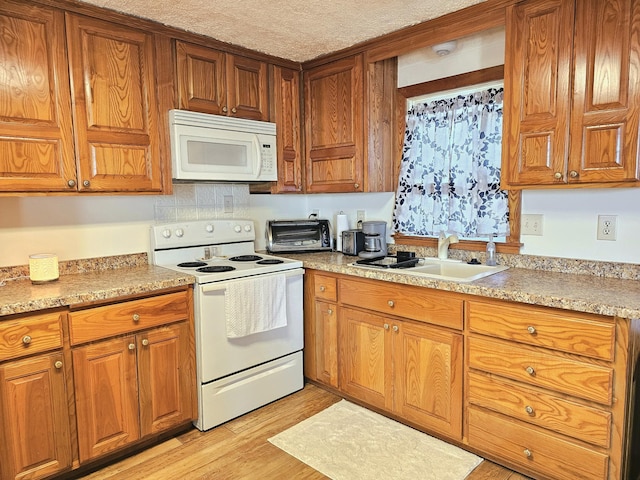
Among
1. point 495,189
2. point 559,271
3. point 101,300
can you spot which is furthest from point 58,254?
point 559,271

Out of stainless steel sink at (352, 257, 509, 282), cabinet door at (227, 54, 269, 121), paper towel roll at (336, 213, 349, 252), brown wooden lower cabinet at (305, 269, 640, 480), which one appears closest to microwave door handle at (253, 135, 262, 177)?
cabinet door at (227, 54, 269, 121)

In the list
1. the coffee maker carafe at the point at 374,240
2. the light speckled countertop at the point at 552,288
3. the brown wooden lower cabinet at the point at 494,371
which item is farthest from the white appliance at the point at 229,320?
the light speckled countertop at the point at 552,288

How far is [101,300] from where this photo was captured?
204 cm

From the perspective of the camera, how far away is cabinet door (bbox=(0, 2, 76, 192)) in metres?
1.97

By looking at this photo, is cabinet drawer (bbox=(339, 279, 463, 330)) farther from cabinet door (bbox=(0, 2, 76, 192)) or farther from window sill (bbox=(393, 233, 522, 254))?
cabinet door (bbox=(0, 2, 76, 192))

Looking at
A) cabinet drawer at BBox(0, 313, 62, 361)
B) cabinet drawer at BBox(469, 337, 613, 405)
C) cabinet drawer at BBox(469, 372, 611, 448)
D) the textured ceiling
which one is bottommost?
cabinet drawer at BBox(469, 372, 611, 448)

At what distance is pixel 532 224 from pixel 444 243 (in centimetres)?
52

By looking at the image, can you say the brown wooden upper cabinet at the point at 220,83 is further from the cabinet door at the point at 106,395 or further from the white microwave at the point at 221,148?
the cabinet door at the point at 106,395

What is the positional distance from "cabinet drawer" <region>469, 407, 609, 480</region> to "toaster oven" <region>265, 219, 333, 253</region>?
62.7 inches

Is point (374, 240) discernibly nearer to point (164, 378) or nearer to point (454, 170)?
point (454, 170)

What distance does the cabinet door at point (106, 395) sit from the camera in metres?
2.02

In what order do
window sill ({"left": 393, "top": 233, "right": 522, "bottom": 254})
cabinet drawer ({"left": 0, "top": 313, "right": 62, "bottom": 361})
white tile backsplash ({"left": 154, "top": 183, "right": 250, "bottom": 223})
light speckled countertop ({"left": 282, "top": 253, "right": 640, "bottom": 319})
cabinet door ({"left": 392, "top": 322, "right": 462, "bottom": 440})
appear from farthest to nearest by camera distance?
1. white tile backsplash ({"left": 154, "top": 183, "right": 250, "bottom": 223})
2. window sill ({"left": 393, "top": 233, "right": 522, "bottom": 254})
3. cabinet door ({"left": 392, "top": 322, "right": 462, "bottom": 440})
4. cabinet drawer ({"left": 0, "top": 313, "right": 62, "bottom": 361})
5. light speckled countertop ({"left": 282, "top": 253, "right": 640, "bottom": 319})

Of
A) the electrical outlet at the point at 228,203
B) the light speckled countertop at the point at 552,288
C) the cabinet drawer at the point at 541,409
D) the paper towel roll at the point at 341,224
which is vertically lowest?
the cabinet drawer at the point at 541,409

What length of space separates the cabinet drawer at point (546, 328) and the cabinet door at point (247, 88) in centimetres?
187
